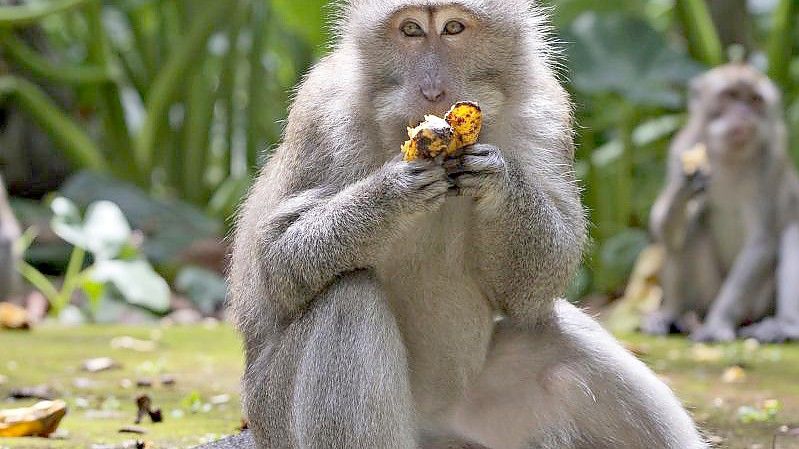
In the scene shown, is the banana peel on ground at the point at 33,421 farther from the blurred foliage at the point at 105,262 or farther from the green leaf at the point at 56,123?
the green leaf at the point at 56,123

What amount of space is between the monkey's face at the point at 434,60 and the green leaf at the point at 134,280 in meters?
5.51

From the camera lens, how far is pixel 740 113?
897cm

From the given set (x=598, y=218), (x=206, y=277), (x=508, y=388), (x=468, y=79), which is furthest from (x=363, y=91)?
(x=598, y=218)

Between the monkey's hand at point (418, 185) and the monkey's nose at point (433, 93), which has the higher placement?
the monkey's nose at point (433, 93)

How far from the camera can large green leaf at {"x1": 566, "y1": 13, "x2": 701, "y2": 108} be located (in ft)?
36.3

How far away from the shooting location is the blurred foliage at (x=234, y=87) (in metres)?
11.5

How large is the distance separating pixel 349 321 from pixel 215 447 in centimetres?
86

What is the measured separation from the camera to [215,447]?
3.95m

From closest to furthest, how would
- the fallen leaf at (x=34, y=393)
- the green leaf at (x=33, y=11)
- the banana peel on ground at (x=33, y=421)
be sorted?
the banana peel on ground at (x=33, y=421) → the fallen leaf at (x=34, y=393) → the green leaf at (x=33, y=11)

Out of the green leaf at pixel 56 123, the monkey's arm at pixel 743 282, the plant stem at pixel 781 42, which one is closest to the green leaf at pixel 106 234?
the green leaf at pixel 56 123

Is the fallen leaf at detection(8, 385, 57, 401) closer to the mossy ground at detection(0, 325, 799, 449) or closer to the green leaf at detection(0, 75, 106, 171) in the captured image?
the mossy ground at detection(0, 325, 799, 449)

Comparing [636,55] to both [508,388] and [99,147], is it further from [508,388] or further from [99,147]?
[508,388]

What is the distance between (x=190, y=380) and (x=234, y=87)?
7.94m

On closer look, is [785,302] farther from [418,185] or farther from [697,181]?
[418,185]
